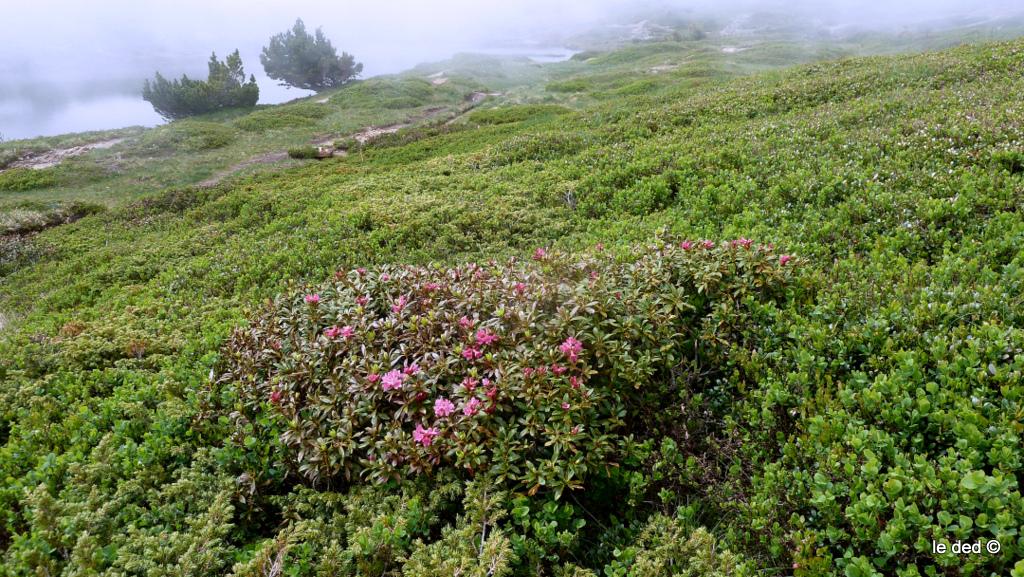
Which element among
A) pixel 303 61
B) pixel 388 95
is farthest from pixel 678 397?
pixel 303 61

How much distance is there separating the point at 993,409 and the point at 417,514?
4.36m

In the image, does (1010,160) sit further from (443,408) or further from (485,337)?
(443,408)

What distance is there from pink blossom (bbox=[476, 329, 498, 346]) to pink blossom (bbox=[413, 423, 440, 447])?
1106mm

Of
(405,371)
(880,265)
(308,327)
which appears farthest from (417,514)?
(880,265)

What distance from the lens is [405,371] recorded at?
4.96m

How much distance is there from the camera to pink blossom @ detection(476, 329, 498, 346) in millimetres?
5098

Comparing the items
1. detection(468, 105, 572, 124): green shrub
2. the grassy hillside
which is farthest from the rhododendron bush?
detection(468, 105, 572, 124): green shrub

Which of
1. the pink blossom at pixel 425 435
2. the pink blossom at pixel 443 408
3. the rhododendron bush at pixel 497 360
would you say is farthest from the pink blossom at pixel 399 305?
the pink blossom at pixel 425 435

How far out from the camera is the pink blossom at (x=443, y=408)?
4.41 meters

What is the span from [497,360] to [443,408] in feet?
2.52

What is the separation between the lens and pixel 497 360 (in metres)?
4.91

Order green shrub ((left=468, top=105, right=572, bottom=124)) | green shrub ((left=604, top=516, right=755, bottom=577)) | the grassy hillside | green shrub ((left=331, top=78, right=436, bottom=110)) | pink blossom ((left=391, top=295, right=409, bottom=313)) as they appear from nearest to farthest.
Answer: green shrub ((left=604, top=516, right=755, bottom=577)), the grassy hillside, pink blossom ((left=391, top=295, right=409, bottom=313)), green shrub ((left=468, top=105, right=572, bottom=124)), green shrub ((left=331, top=78, right=436, bottom=110))

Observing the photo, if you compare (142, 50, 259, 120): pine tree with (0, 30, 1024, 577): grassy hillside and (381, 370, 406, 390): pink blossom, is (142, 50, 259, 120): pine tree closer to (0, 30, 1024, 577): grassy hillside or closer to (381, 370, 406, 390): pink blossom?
(0, 30, 1024, 577): grassy hillside

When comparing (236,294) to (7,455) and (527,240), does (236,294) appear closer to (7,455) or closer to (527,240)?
(7,455)
